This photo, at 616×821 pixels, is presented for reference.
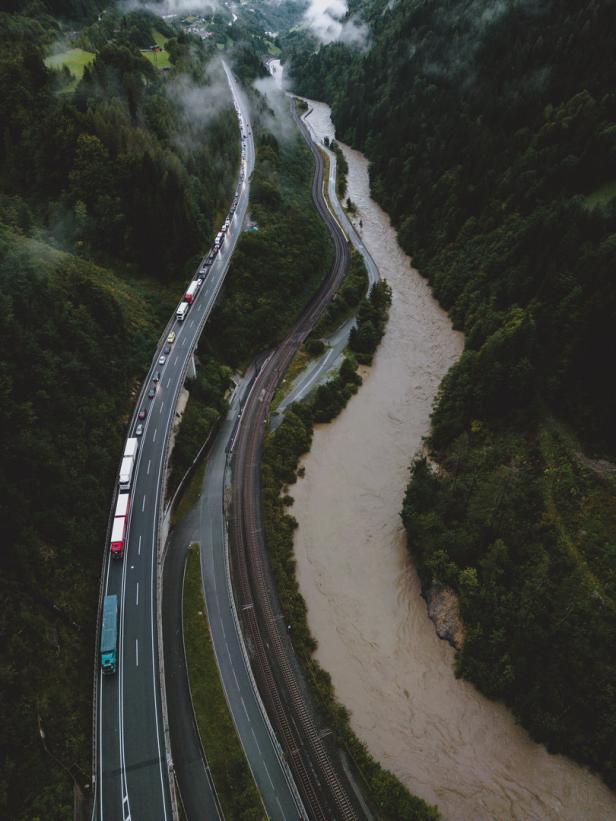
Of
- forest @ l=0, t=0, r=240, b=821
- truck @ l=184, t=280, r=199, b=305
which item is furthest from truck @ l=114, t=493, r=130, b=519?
truck @ l=184, t=280, r=199, b=305

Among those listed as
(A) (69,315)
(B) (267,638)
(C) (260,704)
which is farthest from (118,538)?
(A) (69,315)

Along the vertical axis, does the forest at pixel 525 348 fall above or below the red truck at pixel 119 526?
above

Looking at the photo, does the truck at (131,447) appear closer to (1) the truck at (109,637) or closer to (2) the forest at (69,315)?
(2) the forest at (69,315)

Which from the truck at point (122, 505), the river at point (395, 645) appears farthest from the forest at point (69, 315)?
the river at point (395, 645)

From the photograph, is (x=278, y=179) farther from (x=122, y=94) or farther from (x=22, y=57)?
(x=22, y=57)

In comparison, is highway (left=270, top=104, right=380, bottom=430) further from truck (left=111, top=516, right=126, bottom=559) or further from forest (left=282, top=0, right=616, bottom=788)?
truck (left=111, top=516, right=126, bottom=559)
